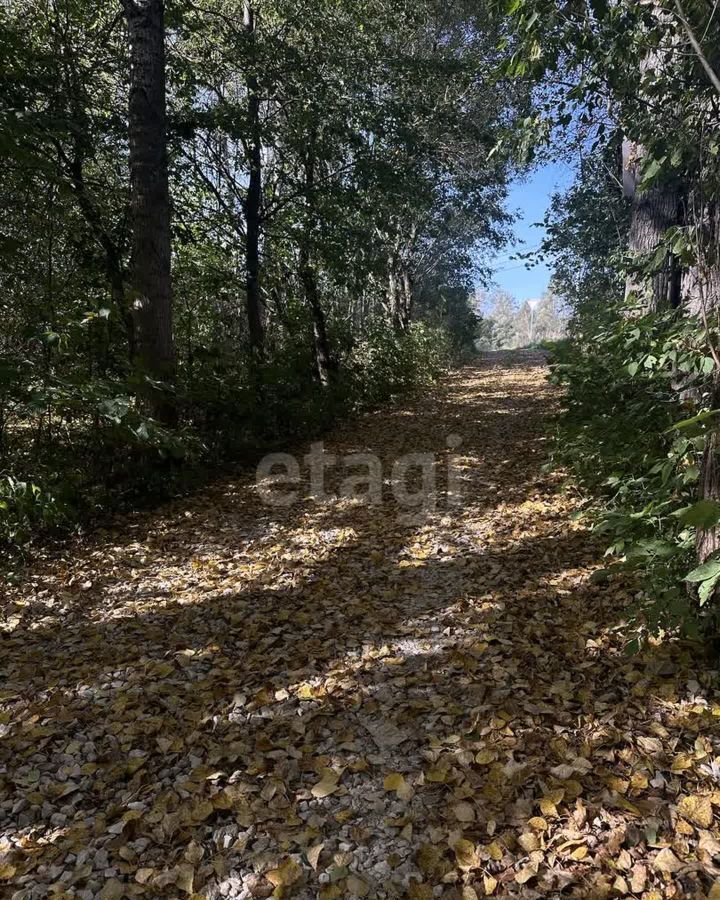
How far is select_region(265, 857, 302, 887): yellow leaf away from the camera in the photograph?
2.18m

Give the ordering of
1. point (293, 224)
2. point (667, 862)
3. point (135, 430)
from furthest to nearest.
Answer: point (293, 224) < point (135, 430) < point (667, 862)

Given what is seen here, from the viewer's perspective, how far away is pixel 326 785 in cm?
264

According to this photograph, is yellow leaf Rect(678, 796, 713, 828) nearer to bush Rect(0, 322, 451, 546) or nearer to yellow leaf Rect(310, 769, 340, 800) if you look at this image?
yellow leaf Rect(310, 769, 340, 800)

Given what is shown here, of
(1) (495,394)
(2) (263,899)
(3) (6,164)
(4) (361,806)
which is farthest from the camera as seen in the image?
Result: (1) (495,394)

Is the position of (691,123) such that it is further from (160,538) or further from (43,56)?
(43,56)

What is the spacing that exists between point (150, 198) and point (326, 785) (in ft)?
19.7

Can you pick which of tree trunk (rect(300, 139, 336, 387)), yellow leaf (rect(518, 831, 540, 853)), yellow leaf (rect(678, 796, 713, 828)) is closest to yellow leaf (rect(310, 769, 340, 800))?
yellow leaf (rect(518, 831, 540, 853))

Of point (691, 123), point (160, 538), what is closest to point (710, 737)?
point (691, 123)

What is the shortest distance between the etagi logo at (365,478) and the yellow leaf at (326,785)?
3.78m

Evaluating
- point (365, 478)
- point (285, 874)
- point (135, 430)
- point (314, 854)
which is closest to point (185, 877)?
point (285, 874)

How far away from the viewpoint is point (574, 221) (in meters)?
12.4

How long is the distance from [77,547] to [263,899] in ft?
13.3

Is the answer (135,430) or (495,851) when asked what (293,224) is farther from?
(495,851)

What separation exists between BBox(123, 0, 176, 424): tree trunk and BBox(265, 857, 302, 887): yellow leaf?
4.58 m
